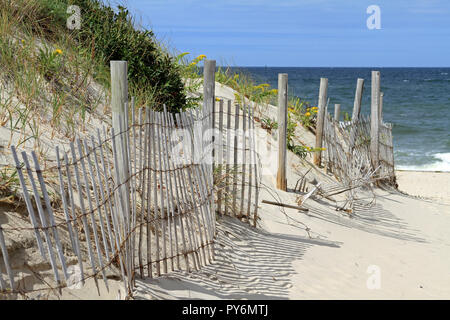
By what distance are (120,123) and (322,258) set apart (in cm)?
259

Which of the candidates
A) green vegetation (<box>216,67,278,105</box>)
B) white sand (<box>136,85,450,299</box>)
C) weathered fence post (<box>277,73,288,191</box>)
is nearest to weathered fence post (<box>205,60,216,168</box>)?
white sand (<box>136,85,450,299</box>)

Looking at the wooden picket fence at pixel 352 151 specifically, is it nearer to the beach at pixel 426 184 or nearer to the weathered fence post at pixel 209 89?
the beach at pixel 426 184

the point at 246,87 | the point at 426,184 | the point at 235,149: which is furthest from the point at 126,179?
the point at 426,184

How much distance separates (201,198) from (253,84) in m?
5.79

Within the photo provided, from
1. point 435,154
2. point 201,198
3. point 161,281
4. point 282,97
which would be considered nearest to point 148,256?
point 161,281

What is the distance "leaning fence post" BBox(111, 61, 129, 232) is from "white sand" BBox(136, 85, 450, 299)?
0.76 meters

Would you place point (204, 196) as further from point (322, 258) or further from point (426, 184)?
point (426, 184)

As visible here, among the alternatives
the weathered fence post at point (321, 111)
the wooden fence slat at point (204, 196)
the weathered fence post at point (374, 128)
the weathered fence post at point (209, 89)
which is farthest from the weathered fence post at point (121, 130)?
the weathered fence post at point (374, 128)

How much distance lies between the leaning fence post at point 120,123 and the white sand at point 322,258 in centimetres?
76

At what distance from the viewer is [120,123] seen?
10.6ft

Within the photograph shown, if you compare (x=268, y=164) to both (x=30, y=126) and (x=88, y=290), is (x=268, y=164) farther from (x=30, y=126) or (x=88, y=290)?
(x=88, y=290)

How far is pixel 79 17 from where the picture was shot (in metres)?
7.51

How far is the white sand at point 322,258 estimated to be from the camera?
3846 millimetres

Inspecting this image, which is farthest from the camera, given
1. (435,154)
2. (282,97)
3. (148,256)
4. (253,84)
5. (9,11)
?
(435,154)
